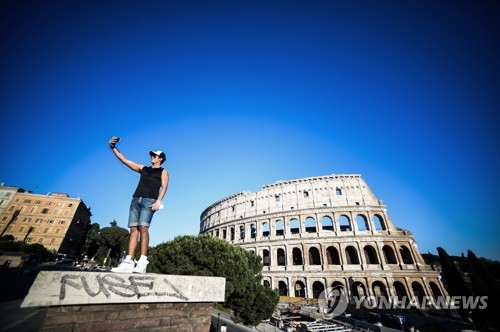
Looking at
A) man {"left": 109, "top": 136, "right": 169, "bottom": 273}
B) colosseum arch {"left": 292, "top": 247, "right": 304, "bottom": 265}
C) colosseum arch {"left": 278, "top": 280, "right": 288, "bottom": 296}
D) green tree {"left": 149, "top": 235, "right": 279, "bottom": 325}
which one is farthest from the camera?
colosseum arch {"left": 292, "top": 247, "right": 304, "bottom": 265}

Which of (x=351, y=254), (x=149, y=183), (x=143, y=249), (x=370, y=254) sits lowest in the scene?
(x=143, y=249)

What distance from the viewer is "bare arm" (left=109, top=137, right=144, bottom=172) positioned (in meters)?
3.84

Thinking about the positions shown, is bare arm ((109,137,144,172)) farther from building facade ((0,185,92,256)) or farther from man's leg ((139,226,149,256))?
building facade ((0,185,92,256))

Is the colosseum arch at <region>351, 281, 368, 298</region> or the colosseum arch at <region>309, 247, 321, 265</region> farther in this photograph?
the colosseum arch at <region>309, 247, 321, 265</region>

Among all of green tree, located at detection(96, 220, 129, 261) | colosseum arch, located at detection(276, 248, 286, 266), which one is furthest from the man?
green tree, located at detection(96, 220, 129, 261)

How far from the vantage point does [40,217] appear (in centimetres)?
4909

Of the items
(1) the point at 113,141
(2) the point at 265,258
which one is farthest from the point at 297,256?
(1) the point at 113,141

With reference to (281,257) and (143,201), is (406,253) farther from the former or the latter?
(143,201)

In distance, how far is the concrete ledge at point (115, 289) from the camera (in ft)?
6.56

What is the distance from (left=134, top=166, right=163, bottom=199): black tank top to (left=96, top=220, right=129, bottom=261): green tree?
6329cm

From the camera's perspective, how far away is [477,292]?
23.4 m

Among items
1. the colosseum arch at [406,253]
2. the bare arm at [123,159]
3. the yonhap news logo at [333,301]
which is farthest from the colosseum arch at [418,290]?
the bare arm at [123,159]

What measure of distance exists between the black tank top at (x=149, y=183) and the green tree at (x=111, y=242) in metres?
63.3

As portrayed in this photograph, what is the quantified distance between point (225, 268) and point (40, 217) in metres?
59.1
